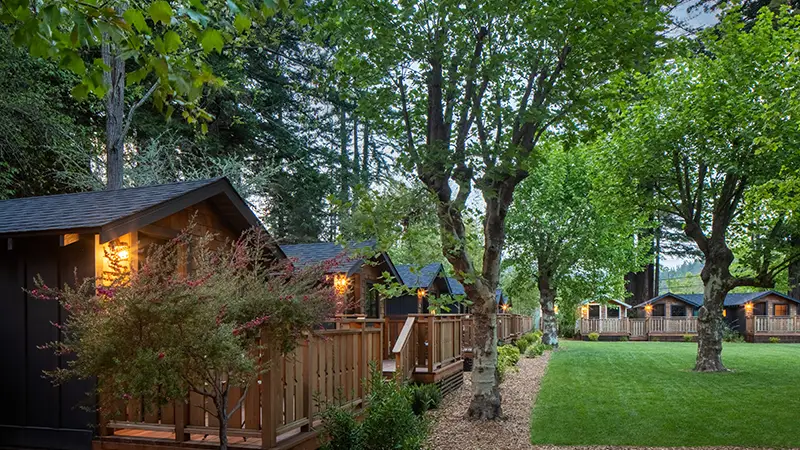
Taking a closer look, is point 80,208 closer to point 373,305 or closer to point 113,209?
point 113,209

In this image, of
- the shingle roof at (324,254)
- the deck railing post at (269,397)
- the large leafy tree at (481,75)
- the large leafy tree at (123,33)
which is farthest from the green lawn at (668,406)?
the large leafy tree at (123,33)

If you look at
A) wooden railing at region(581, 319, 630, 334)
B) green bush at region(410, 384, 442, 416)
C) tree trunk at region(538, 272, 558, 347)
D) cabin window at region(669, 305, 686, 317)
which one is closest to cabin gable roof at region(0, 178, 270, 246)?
green bush at region(410, 384, 442, 416)

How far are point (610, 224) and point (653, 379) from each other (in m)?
10.2

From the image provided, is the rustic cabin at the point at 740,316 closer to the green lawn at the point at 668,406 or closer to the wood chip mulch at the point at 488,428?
the green lawn at the point at 668,406

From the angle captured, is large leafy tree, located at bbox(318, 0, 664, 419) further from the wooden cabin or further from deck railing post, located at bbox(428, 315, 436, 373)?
the wooden cabin

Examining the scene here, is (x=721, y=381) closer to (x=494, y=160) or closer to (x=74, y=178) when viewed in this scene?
(x=494, y=160)

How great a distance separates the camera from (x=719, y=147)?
14133mm

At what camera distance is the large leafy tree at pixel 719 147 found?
43.8 ft

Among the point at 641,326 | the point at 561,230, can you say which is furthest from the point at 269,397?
the point at 641,326

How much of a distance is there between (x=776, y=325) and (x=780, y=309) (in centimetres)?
353

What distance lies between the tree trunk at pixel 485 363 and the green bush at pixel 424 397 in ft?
2.40

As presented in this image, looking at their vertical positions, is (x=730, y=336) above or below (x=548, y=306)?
below

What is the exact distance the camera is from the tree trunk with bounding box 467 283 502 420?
31.0 ft

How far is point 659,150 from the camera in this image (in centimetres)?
1496
